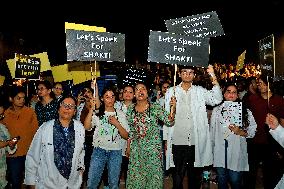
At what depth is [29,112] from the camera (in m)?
7.60

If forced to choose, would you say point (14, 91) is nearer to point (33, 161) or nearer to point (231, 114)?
point (33, 161)

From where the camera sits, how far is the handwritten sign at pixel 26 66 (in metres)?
10.9

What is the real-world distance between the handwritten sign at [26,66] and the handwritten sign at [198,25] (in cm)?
536

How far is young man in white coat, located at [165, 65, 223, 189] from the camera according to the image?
655cm

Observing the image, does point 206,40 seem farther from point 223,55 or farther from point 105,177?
point 223,55

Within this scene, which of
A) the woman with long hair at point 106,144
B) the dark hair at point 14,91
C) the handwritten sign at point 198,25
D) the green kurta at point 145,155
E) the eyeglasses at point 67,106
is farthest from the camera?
the dark hair at point 14,91

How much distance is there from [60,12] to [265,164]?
→ 37.1 ft

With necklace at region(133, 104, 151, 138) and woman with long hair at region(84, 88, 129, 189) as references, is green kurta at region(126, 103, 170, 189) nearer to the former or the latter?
necklace at region(133, 104, 151, 138)

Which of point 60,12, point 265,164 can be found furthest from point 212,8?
point 265,164

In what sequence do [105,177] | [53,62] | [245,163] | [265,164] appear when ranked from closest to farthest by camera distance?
[245,163] < [265,164] < [105,177] < [53,62]

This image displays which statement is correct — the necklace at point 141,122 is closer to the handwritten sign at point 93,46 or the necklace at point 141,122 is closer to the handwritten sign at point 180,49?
the handwritten sign at point 180,49

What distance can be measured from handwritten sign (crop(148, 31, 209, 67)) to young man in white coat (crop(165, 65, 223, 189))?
26cm

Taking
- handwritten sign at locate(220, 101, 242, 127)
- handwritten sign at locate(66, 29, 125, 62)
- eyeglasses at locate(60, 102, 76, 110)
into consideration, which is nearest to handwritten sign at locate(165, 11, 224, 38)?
handwritten sign at locate(66, 29, 125, 62)

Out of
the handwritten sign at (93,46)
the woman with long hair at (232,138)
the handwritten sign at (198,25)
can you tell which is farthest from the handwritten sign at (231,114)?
the handwritten sign at (93,46)
